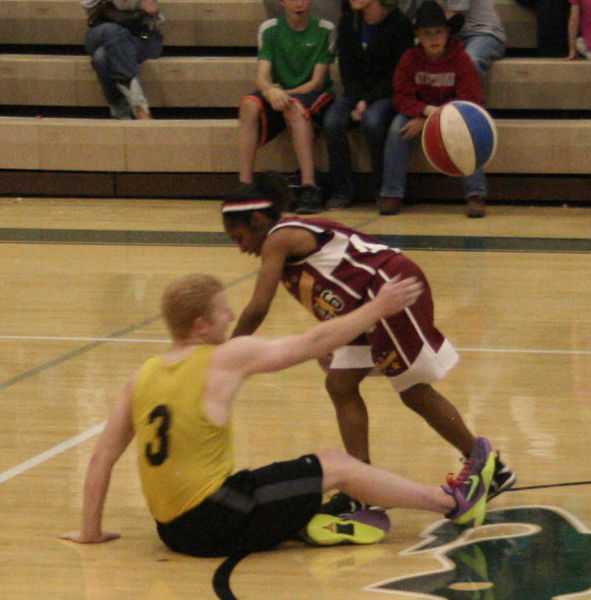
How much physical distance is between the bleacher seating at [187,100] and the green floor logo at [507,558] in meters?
6.62

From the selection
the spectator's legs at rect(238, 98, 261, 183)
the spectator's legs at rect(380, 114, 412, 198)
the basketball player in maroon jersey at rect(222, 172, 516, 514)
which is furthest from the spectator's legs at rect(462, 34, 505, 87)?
the basketball player in maroon jersey at rect(222, 172, 516, 514)

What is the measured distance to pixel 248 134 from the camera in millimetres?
10016

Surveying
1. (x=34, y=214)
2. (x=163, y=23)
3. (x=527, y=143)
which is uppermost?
(x=163, y=23)

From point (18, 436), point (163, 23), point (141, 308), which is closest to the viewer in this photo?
point (18, 436)

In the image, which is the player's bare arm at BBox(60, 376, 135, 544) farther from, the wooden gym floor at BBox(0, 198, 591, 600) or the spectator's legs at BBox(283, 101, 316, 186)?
the spectator's legs at BBox(283, 101, 316, 186)

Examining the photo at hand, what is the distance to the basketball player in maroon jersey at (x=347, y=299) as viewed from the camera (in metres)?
3.87

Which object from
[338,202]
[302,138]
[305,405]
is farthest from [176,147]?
[305,405]

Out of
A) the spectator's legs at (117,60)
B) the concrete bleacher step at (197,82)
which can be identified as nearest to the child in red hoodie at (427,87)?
the concrete bleacher step at (197,82)

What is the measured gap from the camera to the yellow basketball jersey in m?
3.44

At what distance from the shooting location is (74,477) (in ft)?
14.1

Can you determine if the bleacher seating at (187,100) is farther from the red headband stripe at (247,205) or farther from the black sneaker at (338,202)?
the red headband stripe at (247,205)

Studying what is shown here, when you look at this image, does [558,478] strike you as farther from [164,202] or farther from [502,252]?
[164,202]

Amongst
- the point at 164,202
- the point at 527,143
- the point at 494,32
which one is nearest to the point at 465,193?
the point at 527,143

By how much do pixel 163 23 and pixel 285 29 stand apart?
6.39 ft
